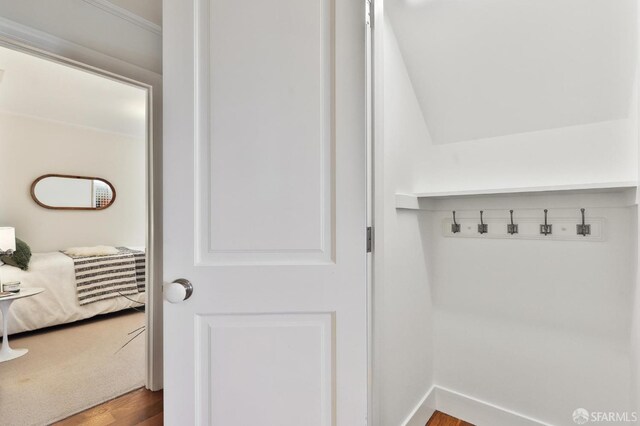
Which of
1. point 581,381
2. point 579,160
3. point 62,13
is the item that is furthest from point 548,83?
point 62,13

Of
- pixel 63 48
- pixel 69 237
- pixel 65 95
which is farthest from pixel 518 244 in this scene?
pixel 69 237

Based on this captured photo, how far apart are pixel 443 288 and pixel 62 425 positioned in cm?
228

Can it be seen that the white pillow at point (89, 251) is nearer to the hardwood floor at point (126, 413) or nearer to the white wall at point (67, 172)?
the white wall at point (67, 172)

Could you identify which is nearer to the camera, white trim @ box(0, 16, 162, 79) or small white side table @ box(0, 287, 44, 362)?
white trim @ box(0, 16, 162, 79)

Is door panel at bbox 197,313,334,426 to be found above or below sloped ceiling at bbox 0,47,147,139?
below

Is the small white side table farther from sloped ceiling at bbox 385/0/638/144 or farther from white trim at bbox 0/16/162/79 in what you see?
sloped ceiling at bbox 385/0/638/144

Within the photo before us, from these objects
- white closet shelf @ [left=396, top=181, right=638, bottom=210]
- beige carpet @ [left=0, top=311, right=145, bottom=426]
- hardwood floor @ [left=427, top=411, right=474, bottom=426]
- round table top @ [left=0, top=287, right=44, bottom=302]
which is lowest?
hardwood floor @ [left=427, top=411, right=474, bottom=426]

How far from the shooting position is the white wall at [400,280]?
1309 mm

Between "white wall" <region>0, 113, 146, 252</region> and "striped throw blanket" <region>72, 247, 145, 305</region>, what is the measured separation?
496mm

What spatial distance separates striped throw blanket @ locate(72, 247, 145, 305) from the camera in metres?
3.16

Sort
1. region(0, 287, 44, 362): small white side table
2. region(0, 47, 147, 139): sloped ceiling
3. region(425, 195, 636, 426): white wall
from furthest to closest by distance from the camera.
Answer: region(0, 47, 147, 139): sloped ceiling, region(0, 287, 44, 362): small white side table, region(425, 195, 636, 426): white wall

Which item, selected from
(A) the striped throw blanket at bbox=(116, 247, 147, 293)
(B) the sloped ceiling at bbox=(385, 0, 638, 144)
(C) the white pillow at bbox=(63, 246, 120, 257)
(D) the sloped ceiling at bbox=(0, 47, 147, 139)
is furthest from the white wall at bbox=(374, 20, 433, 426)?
(C) the white pillow at bbox=(63, 246, 120, 257)

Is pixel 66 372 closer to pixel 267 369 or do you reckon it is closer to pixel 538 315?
pixel 267 369

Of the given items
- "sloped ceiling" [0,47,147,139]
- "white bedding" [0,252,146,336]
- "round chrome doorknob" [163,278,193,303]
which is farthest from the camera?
"white bedding" [0,252,146,336]
